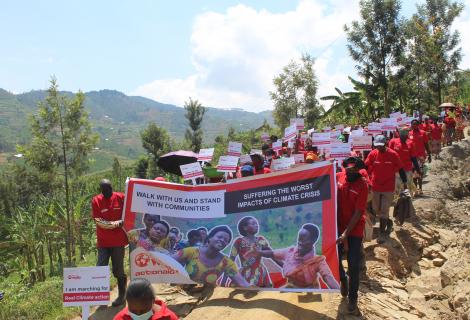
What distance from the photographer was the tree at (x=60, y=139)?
15.6m

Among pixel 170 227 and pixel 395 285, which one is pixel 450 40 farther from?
pixel 170 227

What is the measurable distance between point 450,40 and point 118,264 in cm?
3142

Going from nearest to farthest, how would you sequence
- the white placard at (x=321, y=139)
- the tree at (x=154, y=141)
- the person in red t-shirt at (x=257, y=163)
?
the person in red t-shirt at (x=257, y=163)
the white placard at (x=321, y=139)
the tree at (x=154, y=141)

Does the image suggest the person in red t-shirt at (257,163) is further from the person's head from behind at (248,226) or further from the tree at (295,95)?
the tree at (295,95)

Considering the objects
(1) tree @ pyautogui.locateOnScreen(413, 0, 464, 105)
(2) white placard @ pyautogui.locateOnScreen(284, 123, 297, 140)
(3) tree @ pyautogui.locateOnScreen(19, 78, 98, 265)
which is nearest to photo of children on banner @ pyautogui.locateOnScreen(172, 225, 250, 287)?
(2) white placard @ pyautogui.locateOnScreen(284, 123, 297, 140)

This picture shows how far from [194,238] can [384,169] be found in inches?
162

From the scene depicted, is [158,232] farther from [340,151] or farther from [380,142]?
[380,142]

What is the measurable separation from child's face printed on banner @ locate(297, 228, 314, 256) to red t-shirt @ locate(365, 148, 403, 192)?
322 centimetres

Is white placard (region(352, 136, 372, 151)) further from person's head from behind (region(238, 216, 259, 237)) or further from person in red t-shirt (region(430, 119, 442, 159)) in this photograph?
person in red t-shirt (region(430, 119, 442, 159))

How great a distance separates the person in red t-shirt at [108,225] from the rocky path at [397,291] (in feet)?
3.07

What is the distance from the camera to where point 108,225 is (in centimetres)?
710

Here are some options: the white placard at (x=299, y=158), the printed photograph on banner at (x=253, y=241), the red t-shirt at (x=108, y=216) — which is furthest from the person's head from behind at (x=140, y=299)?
the white placard at (x=299, y=158)

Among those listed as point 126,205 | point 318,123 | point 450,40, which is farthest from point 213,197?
point 450,40

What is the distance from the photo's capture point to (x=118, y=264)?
7316 mm
